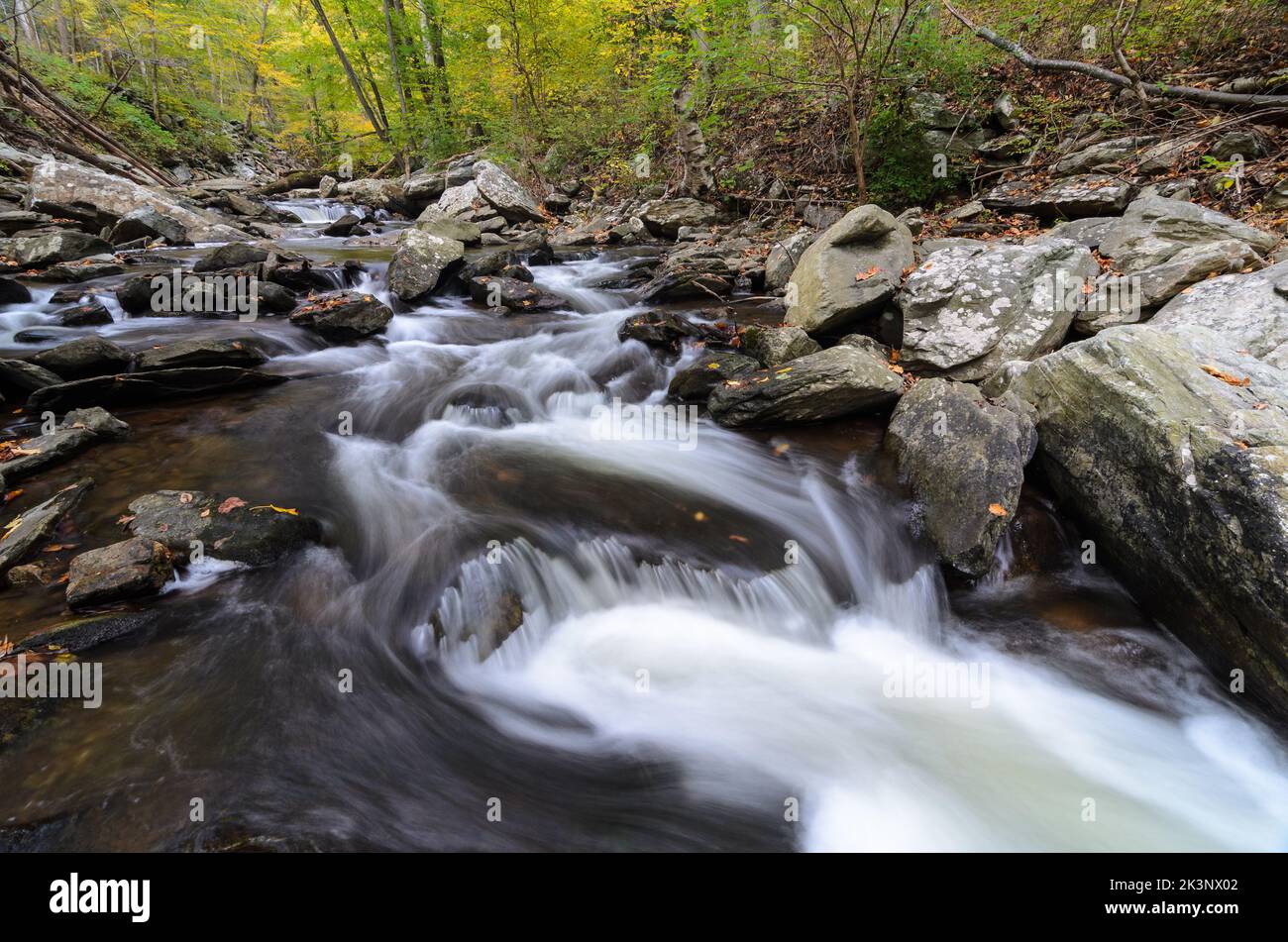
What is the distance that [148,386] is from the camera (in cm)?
536

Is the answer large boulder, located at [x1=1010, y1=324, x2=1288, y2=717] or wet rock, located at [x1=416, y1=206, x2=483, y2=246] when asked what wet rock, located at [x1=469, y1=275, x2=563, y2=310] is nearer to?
wet rock, located at [x1=416, y1=206, x2=483, y2=246]

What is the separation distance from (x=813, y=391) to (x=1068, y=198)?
18.0 feet

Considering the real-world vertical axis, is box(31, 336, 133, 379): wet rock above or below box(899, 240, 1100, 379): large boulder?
below

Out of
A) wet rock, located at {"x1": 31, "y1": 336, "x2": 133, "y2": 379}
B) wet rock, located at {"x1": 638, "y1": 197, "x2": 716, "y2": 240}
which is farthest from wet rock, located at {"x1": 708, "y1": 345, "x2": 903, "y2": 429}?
wet rock, located at {"x1": 638, "y1": 197, "x2": 716, "y2": 240}

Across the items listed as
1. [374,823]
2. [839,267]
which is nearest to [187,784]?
[374,823]

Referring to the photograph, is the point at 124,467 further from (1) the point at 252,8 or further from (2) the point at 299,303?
(1) the point at 252,8

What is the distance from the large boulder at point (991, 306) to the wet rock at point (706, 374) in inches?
67.6

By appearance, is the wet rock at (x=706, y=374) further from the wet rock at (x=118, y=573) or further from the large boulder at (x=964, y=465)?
the wet rock at (x=118, y=573)

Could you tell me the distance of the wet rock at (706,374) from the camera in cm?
607

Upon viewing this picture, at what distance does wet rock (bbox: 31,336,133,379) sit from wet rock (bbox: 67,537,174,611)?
10.6ft

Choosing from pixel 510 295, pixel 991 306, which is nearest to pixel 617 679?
pixel 991 306

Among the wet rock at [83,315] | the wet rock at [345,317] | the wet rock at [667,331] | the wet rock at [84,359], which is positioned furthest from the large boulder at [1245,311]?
the wet rock at [83,315]

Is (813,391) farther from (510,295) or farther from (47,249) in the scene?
(47,249)

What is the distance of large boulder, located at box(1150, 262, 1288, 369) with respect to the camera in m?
4.11
